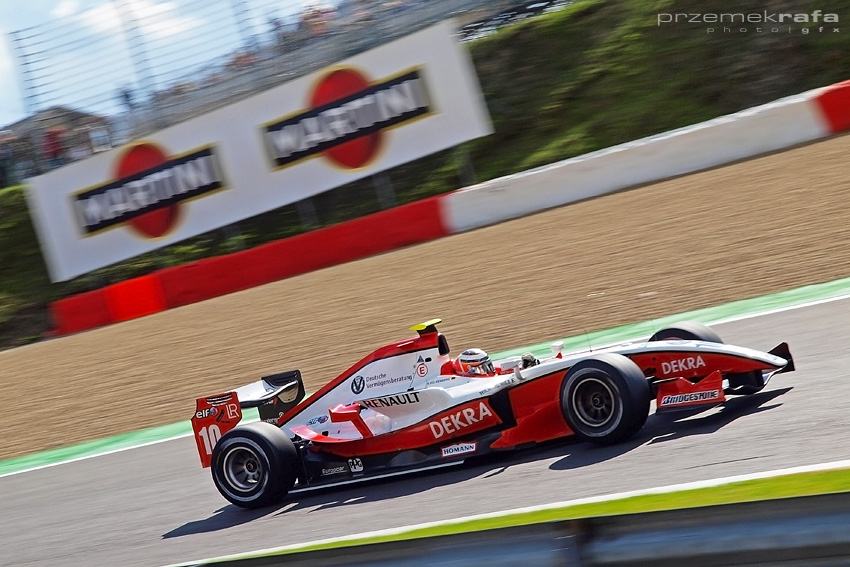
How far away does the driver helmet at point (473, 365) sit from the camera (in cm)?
612

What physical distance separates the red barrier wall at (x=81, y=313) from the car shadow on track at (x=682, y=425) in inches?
561

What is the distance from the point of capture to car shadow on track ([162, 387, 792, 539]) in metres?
5.34

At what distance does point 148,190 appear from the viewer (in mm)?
19203

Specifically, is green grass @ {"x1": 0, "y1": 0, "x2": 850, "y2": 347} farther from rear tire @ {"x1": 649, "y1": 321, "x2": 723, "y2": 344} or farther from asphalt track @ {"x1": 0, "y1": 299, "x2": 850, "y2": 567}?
rear tire @ {"x1": 649, "y1": 321, "x2": 723, "y2": 344}

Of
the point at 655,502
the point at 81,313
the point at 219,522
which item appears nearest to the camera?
the point at 655,502

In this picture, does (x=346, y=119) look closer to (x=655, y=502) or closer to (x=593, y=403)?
(x=593, y=403)

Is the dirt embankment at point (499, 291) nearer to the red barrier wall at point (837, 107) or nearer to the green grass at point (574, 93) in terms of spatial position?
the red barrier wall at point (837, 107)

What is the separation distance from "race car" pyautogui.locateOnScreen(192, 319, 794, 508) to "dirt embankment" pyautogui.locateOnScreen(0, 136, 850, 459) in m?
3.34

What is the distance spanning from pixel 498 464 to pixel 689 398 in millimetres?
1238

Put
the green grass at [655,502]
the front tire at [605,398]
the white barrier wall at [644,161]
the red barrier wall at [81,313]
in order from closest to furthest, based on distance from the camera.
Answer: the green grass at [655,502] → the front tire at [605,398] → the white barrier wall at [644,161] → the red barrier wall at [81,313]

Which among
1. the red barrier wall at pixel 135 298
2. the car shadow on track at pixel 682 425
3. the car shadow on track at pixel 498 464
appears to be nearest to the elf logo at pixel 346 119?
the red barrier wall at pixel 135 298

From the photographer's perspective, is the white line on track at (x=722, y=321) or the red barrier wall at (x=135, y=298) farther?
the red barrier wall at (x=135, y=298)

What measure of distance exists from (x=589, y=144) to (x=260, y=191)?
638cm

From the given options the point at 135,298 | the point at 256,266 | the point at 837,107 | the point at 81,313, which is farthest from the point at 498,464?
the point at 81,313
